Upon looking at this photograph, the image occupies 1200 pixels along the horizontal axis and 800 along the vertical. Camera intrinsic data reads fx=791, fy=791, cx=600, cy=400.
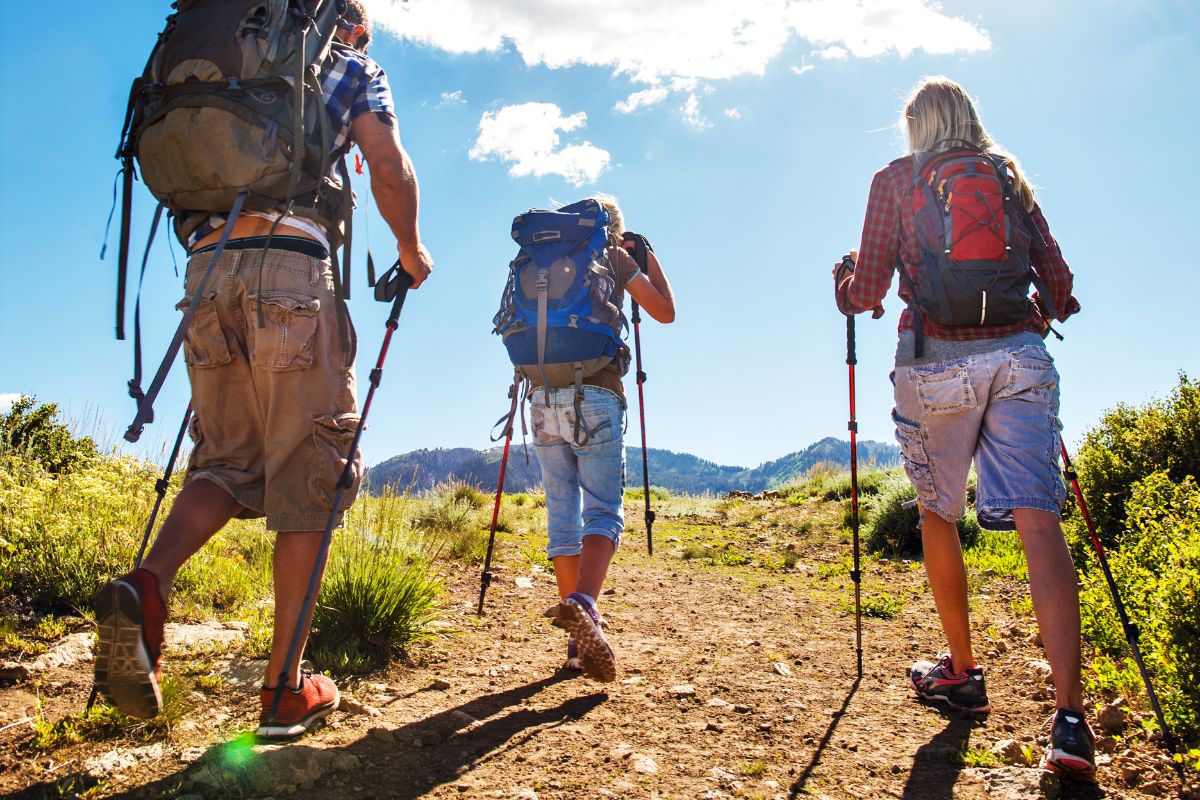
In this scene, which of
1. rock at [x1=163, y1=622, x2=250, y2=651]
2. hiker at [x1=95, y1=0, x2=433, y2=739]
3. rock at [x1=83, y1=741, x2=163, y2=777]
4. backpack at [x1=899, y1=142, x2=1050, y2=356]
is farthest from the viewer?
rock at [x1=163, y1=622, x2=250, y2=651]

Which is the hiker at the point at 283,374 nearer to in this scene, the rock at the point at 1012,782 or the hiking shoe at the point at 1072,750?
the rock at the point at 1012,782

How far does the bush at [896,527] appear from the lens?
9.17 m

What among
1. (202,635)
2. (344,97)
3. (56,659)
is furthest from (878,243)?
(56,659)

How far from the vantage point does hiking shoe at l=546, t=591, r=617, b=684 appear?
3.50 meters

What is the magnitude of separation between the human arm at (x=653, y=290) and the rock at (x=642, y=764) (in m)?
2.32

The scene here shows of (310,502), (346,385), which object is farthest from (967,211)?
(310,502)

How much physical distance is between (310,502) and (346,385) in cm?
47

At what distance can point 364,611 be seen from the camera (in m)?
4.38

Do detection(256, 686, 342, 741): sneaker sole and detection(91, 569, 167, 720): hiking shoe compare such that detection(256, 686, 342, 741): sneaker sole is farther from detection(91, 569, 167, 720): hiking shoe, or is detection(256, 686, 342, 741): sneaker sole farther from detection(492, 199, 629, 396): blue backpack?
detection(492, 199, 629, 396): blue backpack

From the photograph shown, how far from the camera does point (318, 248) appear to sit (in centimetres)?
309

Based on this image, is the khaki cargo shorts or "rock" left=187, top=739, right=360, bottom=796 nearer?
"rock" left=187, top=739, right=360, bottom=796

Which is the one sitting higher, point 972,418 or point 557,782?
point 972,418

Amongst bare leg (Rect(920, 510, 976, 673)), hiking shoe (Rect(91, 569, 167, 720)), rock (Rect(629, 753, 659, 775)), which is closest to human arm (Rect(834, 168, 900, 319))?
bare leg (Rect(920, 510, 976, 673))

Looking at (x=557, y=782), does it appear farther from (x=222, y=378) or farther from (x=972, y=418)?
(x=972, y=418)
